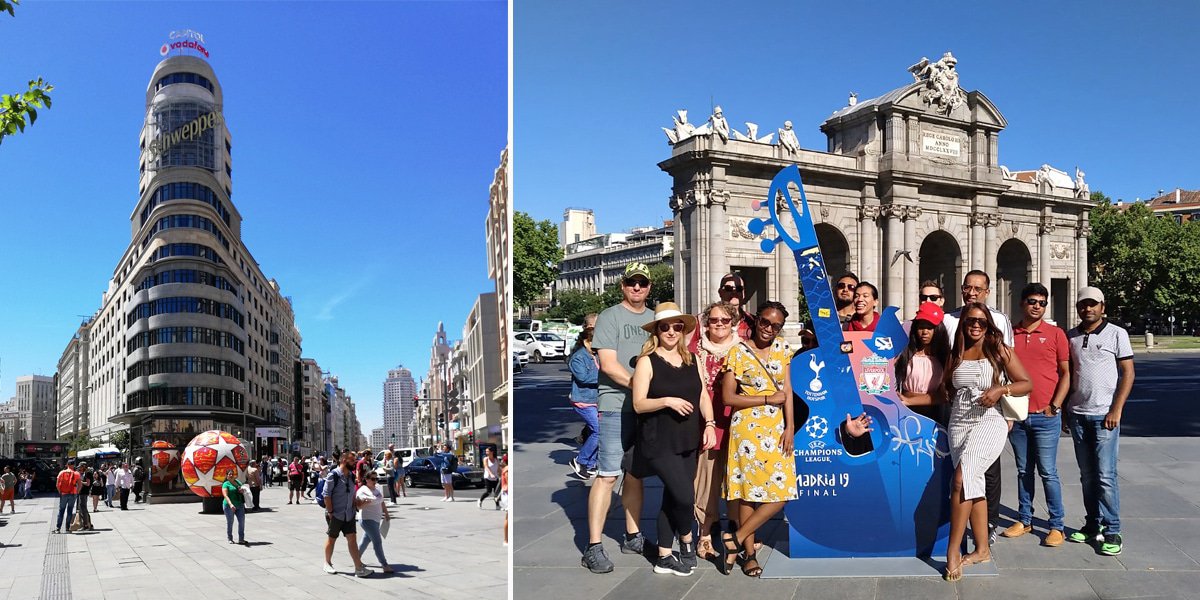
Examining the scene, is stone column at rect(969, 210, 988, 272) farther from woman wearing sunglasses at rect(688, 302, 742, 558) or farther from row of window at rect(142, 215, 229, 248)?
woman wearing sunglasses at rect(688, 302, 742, 558)

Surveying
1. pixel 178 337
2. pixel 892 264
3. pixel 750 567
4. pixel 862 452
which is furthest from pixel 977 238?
pixel 750 567

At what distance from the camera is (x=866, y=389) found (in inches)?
245

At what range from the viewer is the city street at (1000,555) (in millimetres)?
5578

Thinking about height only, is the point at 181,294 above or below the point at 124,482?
above

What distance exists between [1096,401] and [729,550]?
2.99m

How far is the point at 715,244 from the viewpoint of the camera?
33.2m

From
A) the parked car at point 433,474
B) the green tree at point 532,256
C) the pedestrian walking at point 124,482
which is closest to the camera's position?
the pedestrian walking at point 124,482

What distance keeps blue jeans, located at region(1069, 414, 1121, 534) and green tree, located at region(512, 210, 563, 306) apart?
203 feet

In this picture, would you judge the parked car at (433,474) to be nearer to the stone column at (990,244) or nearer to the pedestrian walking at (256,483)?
the pedestrian walking at (256,483)

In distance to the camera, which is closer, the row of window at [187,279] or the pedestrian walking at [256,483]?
the row of window at [187,279]

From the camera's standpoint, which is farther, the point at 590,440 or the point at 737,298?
the point at 590,440

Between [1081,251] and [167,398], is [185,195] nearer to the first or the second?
[167,398]

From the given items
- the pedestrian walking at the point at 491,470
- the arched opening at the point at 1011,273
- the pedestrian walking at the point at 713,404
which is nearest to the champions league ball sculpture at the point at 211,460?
the pedestrian walking at the point at 713,404

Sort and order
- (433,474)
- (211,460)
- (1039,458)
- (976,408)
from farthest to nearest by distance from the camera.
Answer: (433,474), (211,460), (1039,458), (976,408)
